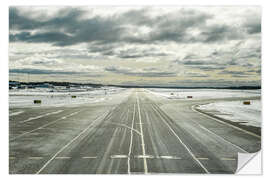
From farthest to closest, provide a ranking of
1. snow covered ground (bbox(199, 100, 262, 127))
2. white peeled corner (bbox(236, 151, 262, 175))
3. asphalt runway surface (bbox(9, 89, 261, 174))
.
A: snow covered ground (bbox(199, 100, 262, 127)), white peeled corner (bbox(236, 151, 262, 175)), asphalt runway surface (bbox(9, 89, 261, 174))

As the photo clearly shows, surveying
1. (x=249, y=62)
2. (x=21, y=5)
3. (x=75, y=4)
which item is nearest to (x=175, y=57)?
(x=249, y=62)

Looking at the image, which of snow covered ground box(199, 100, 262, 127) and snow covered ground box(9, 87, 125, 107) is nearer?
snow covered ground box(199, 100, 262, 127)

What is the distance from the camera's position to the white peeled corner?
13.1 meters

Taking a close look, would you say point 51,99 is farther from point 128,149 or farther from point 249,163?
point 249,163

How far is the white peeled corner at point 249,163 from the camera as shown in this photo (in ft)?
43.0

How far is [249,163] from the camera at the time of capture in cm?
1442

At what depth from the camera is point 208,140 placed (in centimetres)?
1755

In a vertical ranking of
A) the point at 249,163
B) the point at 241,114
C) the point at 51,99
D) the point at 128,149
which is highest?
the point at 51,99

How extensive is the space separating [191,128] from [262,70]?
9.40 m

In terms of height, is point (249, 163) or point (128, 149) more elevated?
point (128, 149)

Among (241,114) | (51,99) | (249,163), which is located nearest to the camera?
(249,163)

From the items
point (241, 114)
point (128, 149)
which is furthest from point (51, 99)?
point (128, 149)

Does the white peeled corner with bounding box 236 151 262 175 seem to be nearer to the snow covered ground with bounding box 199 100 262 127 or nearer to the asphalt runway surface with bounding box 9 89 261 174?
the asphalt runway surface with bounding box 9 89 261 174

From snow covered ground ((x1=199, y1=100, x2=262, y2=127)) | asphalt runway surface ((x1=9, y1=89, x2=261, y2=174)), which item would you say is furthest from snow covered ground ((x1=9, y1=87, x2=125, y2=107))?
snow covered ground ((x1=199, y1=100, x2=262, y2=127))
